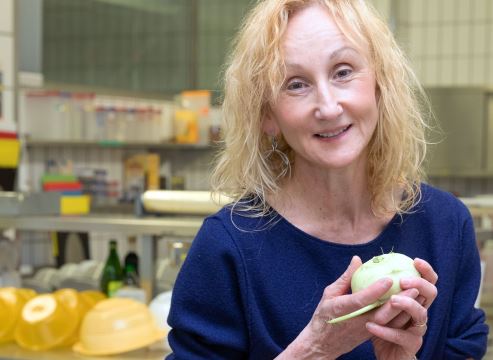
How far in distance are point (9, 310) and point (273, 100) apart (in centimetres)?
167

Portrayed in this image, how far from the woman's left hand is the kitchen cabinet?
530cm

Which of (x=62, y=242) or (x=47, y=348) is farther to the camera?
(x=62, y=242)

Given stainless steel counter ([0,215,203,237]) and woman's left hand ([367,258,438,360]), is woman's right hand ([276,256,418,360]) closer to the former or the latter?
woman's left hand ([367,258,438,360])

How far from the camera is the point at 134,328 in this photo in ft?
8.47

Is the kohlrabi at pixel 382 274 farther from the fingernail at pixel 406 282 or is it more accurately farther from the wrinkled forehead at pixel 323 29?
the wrinkled forehead at pixel 323 29

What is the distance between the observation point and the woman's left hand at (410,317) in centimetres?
126

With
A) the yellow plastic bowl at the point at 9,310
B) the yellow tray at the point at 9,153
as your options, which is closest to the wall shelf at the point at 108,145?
the yellow tray at the point at 9,153

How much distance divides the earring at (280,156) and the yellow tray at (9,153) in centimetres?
229

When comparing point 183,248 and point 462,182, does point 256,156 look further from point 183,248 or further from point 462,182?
point 462,182

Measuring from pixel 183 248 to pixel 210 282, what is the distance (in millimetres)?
1247

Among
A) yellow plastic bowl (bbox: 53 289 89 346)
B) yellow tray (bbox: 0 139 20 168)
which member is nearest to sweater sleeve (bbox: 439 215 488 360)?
yellow plastic bowl (bbox: 53 289 89 346)

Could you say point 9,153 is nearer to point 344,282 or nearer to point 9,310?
point 9,310

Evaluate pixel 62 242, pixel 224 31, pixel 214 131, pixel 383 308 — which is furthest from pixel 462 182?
pixel 383 308

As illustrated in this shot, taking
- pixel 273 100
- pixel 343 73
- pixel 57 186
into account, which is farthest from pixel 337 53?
pixel 57 186
